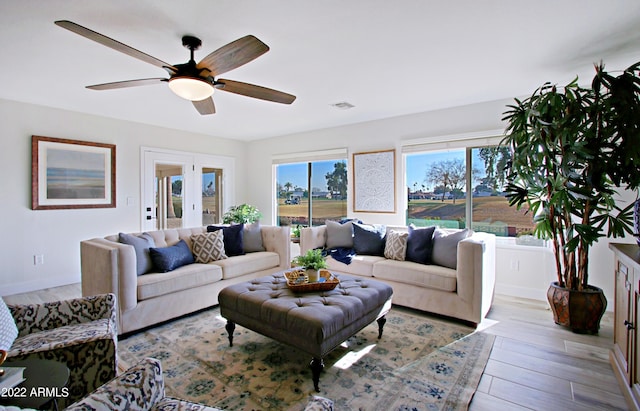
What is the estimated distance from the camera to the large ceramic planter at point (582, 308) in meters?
2.83

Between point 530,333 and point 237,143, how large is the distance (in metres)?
5.86

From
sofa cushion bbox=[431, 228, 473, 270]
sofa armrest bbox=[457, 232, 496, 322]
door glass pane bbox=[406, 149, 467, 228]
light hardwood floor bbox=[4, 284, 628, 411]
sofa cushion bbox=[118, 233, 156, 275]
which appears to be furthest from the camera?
door glass pane bbox=[406, 149, 467, 228]

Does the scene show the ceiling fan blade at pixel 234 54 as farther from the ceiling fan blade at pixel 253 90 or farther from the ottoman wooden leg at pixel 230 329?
the ottoman wooden leg at pixel 230 329

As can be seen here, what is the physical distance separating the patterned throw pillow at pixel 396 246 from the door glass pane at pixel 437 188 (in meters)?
0.92

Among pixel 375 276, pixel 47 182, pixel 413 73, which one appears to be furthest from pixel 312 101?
pixel 47 182

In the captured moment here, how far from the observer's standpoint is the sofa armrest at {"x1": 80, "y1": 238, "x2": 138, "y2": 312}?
264 cm

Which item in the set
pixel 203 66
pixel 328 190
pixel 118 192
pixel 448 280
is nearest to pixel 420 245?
pixel 448 280

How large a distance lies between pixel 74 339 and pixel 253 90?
6.79 feet

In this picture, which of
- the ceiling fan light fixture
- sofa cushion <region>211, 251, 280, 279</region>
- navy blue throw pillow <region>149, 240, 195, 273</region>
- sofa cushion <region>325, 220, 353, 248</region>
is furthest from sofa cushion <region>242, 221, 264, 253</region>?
the ceiling fan light fixture

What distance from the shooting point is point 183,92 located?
2.38m

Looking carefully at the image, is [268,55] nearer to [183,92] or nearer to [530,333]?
[183,92]

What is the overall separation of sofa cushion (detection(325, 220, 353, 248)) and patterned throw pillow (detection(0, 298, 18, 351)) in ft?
10.4

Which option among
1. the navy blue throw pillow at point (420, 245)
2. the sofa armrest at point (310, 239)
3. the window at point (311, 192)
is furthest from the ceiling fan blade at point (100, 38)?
the window at point (311, 192)

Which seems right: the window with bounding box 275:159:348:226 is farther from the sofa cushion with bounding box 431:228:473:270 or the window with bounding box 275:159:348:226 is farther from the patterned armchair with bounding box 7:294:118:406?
the patterned armchair with bounding box 7:294:118:406
